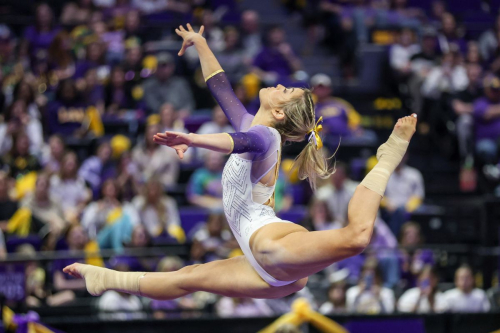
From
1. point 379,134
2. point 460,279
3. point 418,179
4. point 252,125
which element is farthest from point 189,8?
point 252,125

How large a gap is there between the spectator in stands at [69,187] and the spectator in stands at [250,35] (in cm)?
347

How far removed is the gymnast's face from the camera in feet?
14.2

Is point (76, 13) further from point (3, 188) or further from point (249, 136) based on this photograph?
point (249, 136)

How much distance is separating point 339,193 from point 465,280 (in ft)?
5.27

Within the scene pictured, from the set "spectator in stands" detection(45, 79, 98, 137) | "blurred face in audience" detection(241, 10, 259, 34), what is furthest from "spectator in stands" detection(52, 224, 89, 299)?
"blurred face in audience" detection(241, 10, 259, 34)

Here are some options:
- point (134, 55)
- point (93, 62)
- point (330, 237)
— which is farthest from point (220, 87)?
point (93, 62)

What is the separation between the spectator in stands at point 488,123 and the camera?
1002cm

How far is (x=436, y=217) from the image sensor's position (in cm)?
882

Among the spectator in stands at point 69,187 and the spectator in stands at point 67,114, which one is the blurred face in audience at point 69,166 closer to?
the spectator in stands at point 69,187

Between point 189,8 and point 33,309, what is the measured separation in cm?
617

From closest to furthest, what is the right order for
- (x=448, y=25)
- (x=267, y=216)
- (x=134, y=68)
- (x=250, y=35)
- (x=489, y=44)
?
(x=267, y=216) < (x=134, y=68) < (x=250, y=35) < (x=448, y=25) < (x=489, y=44)

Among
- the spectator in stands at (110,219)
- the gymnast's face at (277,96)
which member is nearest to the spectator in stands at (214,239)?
the spectator in stands at (110,219)

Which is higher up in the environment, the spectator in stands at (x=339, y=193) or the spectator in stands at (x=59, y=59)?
the spectator in stands at (x=59, y=59)

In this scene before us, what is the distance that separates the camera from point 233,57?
10.5 m
